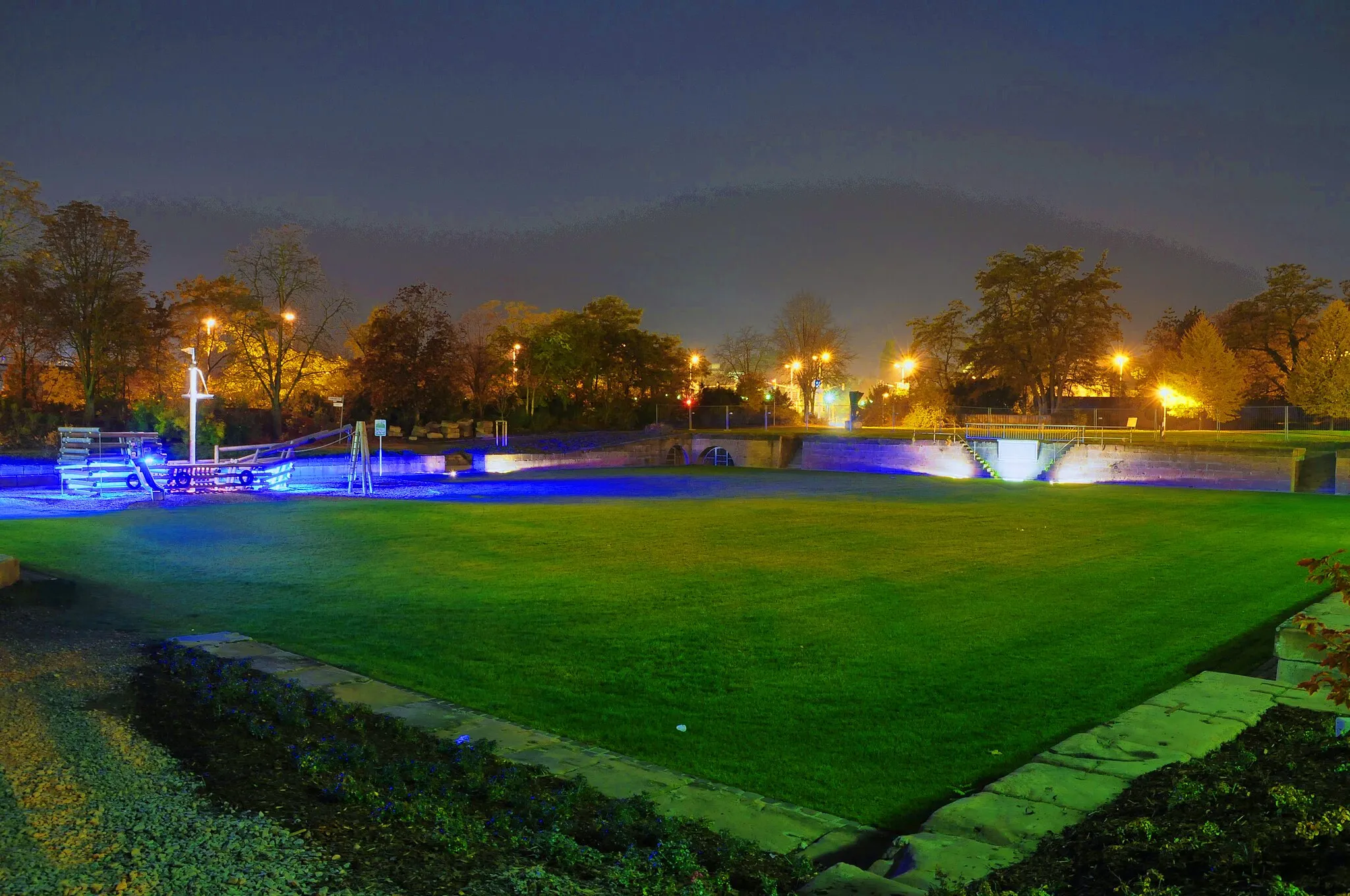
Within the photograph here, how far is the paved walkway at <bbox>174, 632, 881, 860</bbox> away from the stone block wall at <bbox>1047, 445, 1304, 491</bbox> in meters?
30.6

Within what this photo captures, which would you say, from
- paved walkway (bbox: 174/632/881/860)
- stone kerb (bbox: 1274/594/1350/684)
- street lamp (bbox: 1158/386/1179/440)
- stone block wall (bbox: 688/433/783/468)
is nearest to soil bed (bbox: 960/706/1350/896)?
paved walkway (bbox: 174/632/881/860)

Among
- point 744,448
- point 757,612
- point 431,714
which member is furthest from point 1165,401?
point 431,714

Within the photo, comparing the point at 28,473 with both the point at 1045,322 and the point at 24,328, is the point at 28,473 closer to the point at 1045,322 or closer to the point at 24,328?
the point at 24,328

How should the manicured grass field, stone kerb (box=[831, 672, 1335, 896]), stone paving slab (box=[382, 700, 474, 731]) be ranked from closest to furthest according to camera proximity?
stone kerb (box=[831, 672, 1335, 896]) < stone paving slab (box=[382, 700, 474, 731]) < the manicured grass field

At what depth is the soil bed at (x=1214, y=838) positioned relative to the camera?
3.17 metres

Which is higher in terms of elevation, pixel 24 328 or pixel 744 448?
pixel 24 328

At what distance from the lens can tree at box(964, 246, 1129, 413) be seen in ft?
185

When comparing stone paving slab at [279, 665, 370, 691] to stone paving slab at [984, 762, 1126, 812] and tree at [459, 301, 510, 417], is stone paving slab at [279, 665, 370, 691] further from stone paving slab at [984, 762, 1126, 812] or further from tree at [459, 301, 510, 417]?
tree at [459, 301, 510, 417]

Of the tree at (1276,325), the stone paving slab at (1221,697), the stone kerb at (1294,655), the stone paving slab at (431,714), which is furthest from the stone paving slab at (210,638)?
the tree at (1276,325)

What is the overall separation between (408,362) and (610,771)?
4101 cm

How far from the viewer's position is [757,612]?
9.18 m

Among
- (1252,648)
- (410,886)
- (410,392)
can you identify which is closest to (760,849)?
(410,886)

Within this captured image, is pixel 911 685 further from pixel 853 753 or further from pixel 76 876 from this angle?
pixel 76 876

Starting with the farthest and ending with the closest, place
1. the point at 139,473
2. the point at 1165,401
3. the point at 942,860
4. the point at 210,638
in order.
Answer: the point at 1165,401, the point at 139,473, the point at 210,638, the point at 942,860
